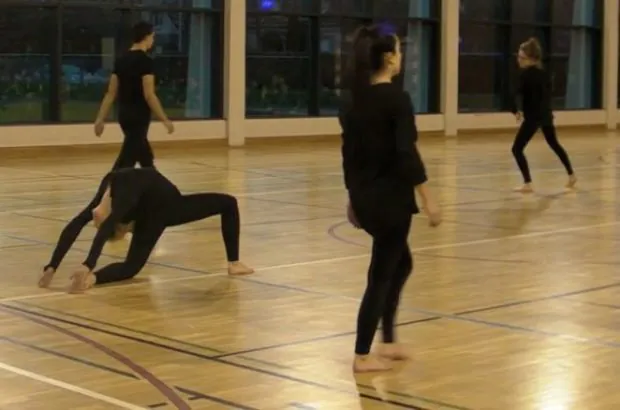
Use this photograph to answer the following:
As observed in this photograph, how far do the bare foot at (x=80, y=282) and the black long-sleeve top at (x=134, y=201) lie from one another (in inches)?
3.0

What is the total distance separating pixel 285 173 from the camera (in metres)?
16.3

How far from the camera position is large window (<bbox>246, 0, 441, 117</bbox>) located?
2245 cm

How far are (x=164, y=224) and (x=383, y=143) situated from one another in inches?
112

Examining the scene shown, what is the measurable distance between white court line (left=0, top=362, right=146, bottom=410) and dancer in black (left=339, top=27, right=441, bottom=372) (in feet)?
3.90

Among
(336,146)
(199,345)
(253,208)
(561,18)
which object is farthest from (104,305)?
(561,18)

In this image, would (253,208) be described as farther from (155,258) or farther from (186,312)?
(186,312)

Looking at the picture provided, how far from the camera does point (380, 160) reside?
5.50m

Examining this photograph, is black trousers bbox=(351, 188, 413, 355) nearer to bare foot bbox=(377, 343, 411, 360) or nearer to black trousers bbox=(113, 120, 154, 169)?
bare foot bbox=(377, 343, 411, 360)

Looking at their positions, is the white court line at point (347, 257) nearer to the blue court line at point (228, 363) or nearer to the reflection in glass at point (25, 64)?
the blue court line at point (228, 363)

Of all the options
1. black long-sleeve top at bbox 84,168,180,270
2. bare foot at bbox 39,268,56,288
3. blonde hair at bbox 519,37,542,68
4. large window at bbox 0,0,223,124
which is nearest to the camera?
black long-sleeve top at bbox 84,168,180,270

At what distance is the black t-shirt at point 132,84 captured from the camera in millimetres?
10422

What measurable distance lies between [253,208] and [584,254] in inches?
153

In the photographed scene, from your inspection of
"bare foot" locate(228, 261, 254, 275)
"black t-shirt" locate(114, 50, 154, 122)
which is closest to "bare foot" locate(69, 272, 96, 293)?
"bare foot" locate(228, 261, 254, 275)

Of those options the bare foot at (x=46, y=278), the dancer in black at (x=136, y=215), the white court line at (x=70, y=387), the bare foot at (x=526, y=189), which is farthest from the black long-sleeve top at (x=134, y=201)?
the bare foot at (x=526, y=189)
